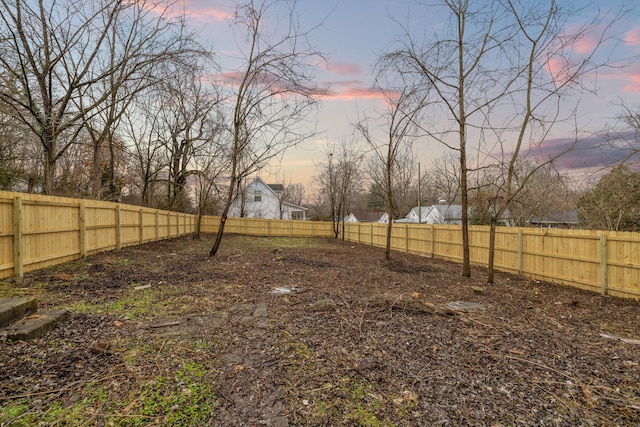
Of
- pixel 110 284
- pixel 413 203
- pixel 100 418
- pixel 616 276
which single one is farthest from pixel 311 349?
pixel 413 203

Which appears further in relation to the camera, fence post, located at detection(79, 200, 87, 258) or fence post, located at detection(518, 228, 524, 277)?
fence post, located at detection(518, 228, 524, 277)

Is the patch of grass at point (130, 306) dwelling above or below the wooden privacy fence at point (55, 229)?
below

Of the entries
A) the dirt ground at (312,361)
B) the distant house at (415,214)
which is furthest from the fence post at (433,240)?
the distant house at (415,214)

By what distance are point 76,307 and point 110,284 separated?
1529mm

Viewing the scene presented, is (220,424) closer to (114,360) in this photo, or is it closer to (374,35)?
(114,360)

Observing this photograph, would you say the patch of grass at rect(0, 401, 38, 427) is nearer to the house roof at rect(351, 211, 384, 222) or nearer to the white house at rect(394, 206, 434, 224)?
the white house at rect(394, 206, 434, 224)

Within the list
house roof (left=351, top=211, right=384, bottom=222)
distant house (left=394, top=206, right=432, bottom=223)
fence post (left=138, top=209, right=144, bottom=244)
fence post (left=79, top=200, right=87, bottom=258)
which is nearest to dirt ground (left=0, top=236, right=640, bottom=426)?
fence post (left=79, top=200, right=87, bottom=258)

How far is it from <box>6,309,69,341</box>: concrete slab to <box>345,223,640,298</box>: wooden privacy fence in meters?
8.71

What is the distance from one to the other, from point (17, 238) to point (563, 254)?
10.5 meters

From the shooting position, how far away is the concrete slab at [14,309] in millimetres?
2838

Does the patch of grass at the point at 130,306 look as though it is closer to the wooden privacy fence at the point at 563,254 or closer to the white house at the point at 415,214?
the wooden privacy fence at the point at 563,254

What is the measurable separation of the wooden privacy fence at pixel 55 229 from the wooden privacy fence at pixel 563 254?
10441mm

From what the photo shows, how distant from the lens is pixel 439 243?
38.6 ft

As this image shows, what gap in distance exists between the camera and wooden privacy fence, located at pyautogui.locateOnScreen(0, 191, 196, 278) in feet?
16.3
